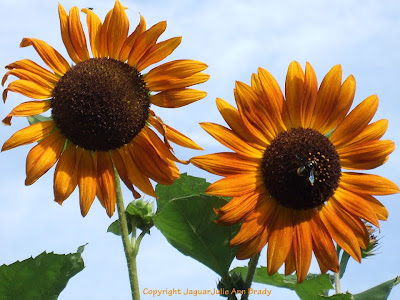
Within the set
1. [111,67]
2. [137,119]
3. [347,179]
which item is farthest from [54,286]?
[347,179]

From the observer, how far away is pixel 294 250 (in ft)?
6.28

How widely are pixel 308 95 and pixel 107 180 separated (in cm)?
69

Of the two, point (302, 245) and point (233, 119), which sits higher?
point (233, 119)

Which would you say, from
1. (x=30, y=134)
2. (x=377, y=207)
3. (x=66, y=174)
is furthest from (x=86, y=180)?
(x=377, y=207)

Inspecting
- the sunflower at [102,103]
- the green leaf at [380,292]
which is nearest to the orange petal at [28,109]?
the sunflower at [102,103]

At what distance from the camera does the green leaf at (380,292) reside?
213 cm

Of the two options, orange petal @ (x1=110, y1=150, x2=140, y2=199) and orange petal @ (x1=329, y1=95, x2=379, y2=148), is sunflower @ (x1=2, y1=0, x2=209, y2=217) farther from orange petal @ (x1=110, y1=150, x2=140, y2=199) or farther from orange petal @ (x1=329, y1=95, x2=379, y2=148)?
orange petal @ (x1=329, y1=95, x2=379, y2=148)

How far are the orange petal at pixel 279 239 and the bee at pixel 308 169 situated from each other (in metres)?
0.12

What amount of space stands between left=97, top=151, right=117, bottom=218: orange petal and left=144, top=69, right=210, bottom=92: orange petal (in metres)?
0.27

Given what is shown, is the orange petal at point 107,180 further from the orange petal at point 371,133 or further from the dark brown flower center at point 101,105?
the orange petal at point 371,133

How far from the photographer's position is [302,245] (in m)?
1.93

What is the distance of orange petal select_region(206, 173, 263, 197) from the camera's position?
1.79 metres

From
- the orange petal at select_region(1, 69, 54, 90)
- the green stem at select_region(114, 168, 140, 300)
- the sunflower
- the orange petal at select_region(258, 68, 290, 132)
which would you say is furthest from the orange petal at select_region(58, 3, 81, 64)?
the orange petal at select_region(258, 68, 290, 132)

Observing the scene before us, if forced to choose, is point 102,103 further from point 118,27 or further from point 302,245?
point 302,245
